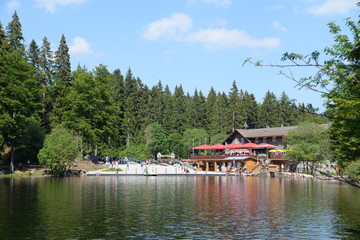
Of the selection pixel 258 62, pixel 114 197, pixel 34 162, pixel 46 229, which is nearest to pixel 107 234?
pixel 46 229

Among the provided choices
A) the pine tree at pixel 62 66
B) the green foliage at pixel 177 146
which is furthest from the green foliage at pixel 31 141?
the green foliage at pixel 177 146

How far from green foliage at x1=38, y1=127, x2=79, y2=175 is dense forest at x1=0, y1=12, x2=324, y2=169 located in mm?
4781

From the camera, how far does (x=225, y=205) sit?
2831cm

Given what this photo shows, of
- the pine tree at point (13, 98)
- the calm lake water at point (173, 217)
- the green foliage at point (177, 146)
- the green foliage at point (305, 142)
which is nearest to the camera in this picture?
the calm lake water at point (173, 217)

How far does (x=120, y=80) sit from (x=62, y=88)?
27267 millimetres

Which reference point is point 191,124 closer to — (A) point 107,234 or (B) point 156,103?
(B) point 156,103

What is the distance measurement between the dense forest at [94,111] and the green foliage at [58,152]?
4.78 meters

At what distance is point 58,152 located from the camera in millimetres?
57844

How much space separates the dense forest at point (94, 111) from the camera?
200ft

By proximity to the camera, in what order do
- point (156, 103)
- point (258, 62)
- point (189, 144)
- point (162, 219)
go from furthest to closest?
point (156, 103)
point (189, 144)
point (162, 219)
point (258, 62)

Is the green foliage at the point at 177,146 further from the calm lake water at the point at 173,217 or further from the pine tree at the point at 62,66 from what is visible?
the calm lake water at the point at 173,217

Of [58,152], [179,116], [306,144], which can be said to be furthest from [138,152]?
[306,144]

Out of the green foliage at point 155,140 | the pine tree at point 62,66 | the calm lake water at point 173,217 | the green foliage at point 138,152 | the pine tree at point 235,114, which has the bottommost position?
the calm lake water at point 173,217

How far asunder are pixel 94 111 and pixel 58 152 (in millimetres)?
18371
